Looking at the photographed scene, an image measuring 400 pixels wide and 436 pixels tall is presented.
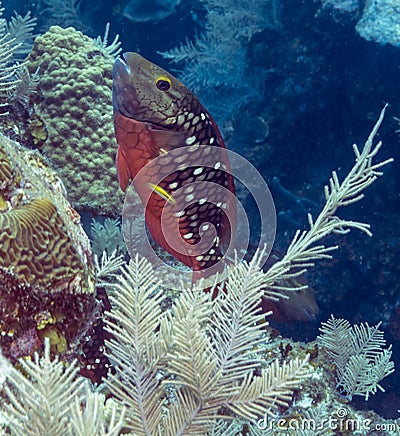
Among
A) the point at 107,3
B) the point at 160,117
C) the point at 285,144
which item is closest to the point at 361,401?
the point at 285,144

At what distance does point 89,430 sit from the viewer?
1218 mm

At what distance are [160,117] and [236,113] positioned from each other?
6.11m

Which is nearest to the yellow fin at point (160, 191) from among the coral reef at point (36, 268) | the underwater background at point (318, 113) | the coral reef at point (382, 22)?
the coral reef at point (36, 268)

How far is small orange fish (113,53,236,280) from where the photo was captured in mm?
2078

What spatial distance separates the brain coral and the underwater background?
408cm

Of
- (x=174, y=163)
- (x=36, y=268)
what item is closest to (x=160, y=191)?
(x=174, y=163)

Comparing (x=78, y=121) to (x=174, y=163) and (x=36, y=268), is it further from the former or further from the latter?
(x=36, y=268)
